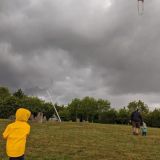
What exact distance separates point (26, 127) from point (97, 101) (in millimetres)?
174918

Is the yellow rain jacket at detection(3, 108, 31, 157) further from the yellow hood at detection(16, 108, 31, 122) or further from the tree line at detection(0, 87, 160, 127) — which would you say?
the tree line at detection(0, 87, 160, 127)

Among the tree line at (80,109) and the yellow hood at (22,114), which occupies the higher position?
the tree line at (80,109)

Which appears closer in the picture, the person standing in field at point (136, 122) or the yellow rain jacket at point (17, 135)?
the yellow rain jacket at point (17, 135)

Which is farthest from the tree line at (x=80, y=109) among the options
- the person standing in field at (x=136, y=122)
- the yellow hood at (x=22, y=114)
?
the yellow hood at (x=22, y=114)

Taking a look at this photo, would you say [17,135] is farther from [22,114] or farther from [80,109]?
[80,109]

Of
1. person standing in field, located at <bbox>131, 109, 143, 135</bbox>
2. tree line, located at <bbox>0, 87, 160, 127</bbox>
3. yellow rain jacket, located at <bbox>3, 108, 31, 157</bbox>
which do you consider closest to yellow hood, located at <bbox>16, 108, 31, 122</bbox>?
yellow rain jacket, located at <bbox>3, 108, 31, 157</bbox>

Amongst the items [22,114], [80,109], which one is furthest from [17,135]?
[80,109]

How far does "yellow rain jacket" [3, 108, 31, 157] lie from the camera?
1338 centimetres

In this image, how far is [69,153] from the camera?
21.9 meters

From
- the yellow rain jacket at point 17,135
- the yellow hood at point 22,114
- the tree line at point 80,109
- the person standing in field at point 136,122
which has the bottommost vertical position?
the yellow rain jacket at point 17,135

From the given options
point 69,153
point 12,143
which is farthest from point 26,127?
point 69,153

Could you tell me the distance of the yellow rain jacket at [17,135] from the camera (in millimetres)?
13375

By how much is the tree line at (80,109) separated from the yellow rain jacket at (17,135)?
8608 cm

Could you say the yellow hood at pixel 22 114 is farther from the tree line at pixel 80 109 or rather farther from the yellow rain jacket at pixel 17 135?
the tree line at pixel 80 109
